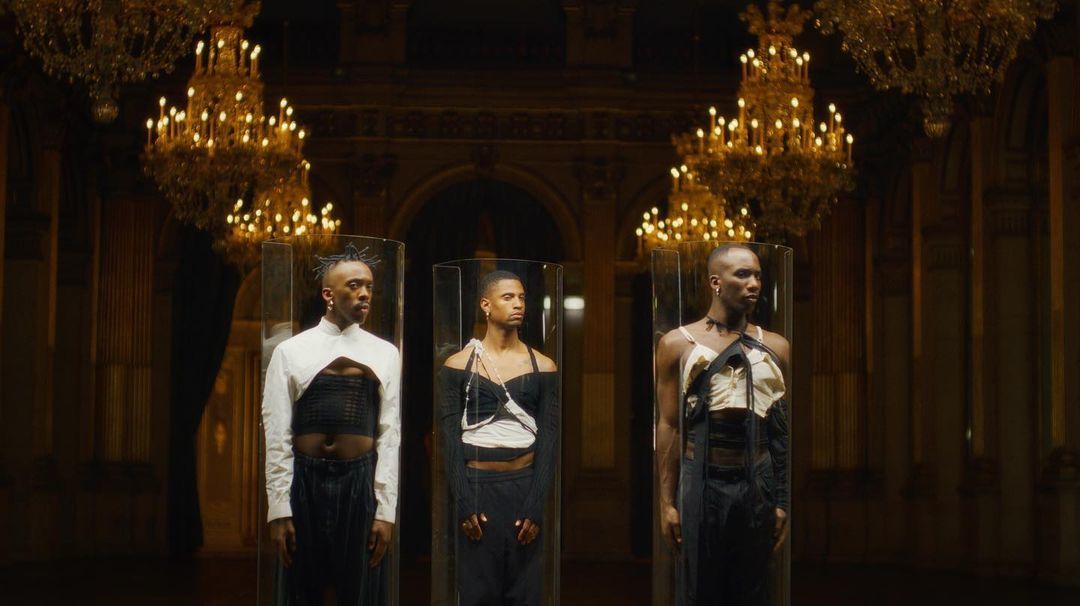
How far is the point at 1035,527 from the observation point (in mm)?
15617

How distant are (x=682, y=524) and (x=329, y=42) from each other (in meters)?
15.6

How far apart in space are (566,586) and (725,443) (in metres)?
9.49

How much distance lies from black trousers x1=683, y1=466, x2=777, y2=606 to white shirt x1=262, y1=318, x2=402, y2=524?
117 cm

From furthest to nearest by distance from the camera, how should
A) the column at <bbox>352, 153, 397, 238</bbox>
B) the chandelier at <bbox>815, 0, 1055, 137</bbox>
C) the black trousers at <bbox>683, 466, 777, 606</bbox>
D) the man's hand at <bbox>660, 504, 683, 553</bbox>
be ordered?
1. the column at <bbox>352, 153, 397, 238</bbox>
2. the chandelier at <bbox>815, 0, 1055, 137</bbox>
3. the man's hand at <bbox>660, 504, 683, 553</bbox>
4. the black trousers at <bbox>683, 466, 777, 606</bbox>

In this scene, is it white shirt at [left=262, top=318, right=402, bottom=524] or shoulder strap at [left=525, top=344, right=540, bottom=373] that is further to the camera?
shoulder strap at [left=525, top=344, right=540, bottom=373]

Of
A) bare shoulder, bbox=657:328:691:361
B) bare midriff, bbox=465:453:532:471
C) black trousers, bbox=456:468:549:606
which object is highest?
bare shoulder, bbox=657:328:691:361

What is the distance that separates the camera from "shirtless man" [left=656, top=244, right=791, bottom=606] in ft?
19.9

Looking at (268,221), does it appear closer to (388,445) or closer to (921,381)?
(921,381)

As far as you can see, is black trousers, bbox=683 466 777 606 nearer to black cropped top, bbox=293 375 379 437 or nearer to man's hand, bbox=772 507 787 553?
man's hand, bbox=772 507 787 553

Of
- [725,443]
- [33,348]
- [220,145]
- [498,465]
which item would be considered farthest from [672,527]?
[33,348]

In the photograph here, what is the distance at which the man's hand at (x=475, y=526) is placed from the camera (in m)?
6.74

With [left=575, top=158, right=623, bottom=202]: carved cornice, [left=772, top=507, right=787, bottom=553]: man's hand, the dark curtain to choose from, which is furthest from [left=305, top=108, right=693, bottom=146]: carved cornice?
[left=772, top=507, right=787, bottom=553]: man's hand

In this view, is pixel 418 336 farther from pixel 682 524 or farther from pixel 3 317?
pixel 682 524

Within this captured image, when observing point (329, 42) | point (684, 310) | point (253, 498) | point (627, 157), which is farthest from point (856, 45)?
point (253, 498)
